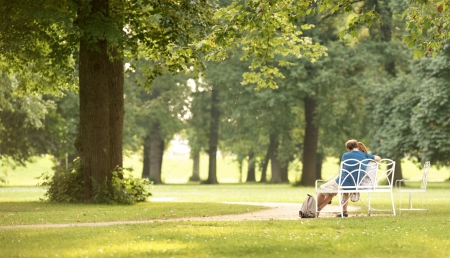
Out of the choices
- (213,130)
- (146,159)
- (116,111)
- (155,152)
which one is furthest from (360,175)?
(146,159)

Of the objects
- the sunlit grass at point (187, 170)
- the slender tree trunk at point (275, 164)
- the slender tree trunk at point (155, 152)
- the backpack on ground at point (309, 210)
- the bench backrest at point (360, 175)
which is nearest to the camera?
the bench backrest at point (360, 175)

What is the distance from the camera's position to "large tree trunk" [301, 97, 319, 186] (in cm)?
4491

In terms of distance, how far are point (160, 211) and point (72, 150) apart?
30.6 meters

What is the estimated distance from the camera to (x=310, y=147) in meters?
45.5

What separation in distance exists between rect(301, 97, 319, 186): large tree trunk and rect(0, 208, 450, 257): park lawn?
30.2 m

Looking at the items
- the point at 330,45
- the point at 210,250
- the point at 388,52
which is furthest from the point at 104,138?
the point at 388,52

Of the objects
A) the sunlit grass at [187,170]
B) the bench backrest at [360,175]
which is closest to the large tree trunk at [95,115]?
the bench backrest at [360,175]

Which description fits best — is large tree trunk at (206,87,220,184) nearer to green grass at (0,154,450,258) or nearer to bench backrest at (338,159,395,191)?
green grass at (0,154,450,258)

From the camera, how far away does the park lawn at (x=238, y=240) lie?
10.2m

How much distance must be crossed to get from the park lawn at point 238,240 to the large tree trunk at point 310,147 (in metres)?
30.2

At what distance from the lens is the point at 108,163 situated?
22.6 metres

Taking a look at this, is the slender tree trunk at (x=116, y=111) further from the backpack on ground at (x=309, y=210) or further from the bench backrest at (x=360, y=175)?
the bench backrest at (x=360, y=175)

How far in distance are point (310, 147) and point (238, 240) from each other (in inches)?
1353

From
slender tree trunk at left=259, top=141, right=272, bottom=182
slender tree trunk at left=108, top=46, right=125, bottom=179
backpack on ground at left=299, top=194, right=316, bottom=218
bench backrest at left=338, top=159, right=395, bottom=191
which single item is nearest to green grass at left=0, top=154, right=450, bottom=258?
bench backrest at left=338, top=159, right=395, bottom=191
